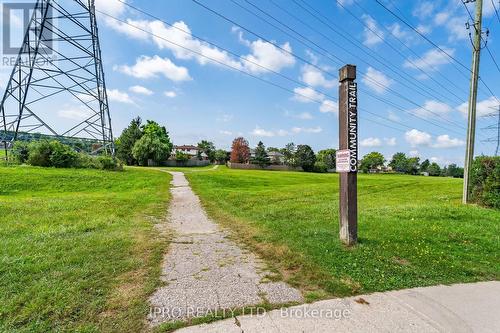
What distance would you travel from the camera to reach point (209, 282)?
3.56m

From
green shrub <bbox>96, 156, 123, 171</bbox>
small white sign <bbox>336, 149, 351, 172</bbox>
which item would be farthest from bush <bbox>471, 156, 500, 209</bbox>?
green shrub <bbox>96, 156, 123, 171</bbox>

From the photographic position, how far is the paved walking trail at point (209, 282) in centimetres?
294

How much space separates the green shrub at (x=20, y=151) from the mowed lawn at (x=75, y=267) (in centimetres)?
1463

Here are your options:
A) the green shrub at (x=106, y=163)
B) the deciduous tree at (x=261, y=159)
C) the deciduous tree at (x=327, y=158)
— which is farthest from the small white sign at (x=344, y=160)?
the deciduous tree at (x=327, y=158)

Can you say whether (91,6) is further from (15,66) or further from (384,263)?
(384,263)

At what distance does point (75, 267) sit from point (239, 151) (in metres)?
77.0

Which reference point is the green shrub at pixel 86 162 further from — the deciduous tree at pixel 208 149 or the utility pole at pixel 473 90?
the deciduous tree at pixel 208 149

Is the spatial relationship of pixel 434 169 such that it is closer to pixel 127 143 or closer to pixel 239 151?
pixel 239 151

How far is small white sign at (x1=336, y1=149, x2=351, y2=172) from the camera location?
5.20m

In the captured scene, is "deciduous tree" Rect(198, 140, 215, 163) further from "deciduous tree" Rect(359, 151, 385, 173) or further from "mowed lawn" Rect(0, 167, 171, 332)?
"mowed lawn" Rect(0, 167, 171, 332)

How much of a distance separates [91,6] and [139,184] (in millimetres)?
15056

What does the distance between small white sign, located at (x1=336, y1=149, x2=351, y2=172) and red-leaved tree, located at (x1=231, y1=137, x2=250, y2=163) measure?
74.9 m

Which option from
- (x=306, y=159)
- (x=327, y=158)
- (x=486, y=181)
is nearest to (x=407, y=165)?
(x=327, y=158)

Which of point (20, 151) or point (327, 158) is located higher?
point (20, 151)
